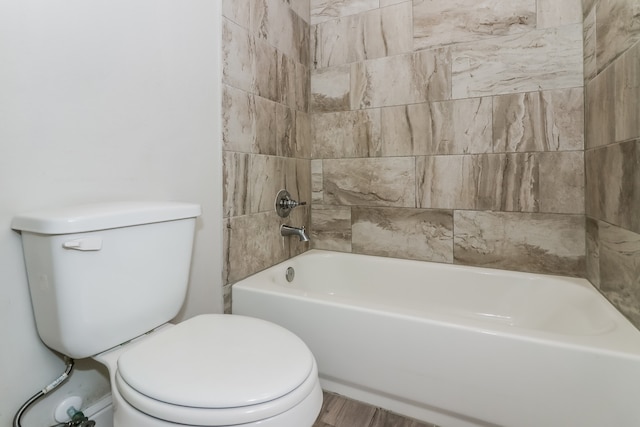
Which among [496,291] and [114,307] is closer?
[114,307]

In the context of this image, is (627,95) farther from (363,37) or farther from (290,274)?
(290,274)

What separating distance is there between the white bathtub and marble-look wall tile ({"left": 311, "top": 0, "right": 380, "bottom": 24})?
151 centimetres

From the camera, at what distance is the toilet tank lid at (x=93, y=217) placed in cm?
74

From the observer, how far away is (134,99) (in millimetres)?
1049

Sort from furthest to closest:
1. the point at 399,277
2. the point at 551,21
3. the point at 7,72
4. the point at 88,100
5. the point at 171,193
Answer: the point at 399,277, the point at 551,21, the point at 171,193, the point at 88,100, the point at 7,72

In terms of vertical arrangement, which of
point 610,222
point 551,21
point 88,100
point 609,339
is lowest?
point 609,339

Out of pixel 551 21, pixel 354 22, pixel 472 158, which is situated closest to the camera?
pixel 551 21

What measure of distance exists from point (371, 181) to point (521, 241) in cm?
82

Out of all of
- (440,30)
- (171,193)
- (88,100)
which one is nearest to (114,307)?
(171,193)

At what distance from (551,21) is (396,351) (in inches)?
63.5

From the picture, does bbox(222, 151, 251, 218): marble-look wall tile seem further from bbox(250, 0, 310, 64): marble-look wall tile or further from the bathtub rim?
bbox(250, 0, 310, 64): marble-look wall tile

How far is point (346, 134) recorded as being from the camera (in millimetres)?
1952

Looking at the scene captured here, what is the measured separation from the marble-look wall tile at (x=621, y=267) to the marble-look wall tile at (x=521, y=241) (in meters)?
0.21

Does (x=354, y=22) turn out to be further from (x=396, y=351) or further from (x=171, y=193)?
(x=396, y=351)
